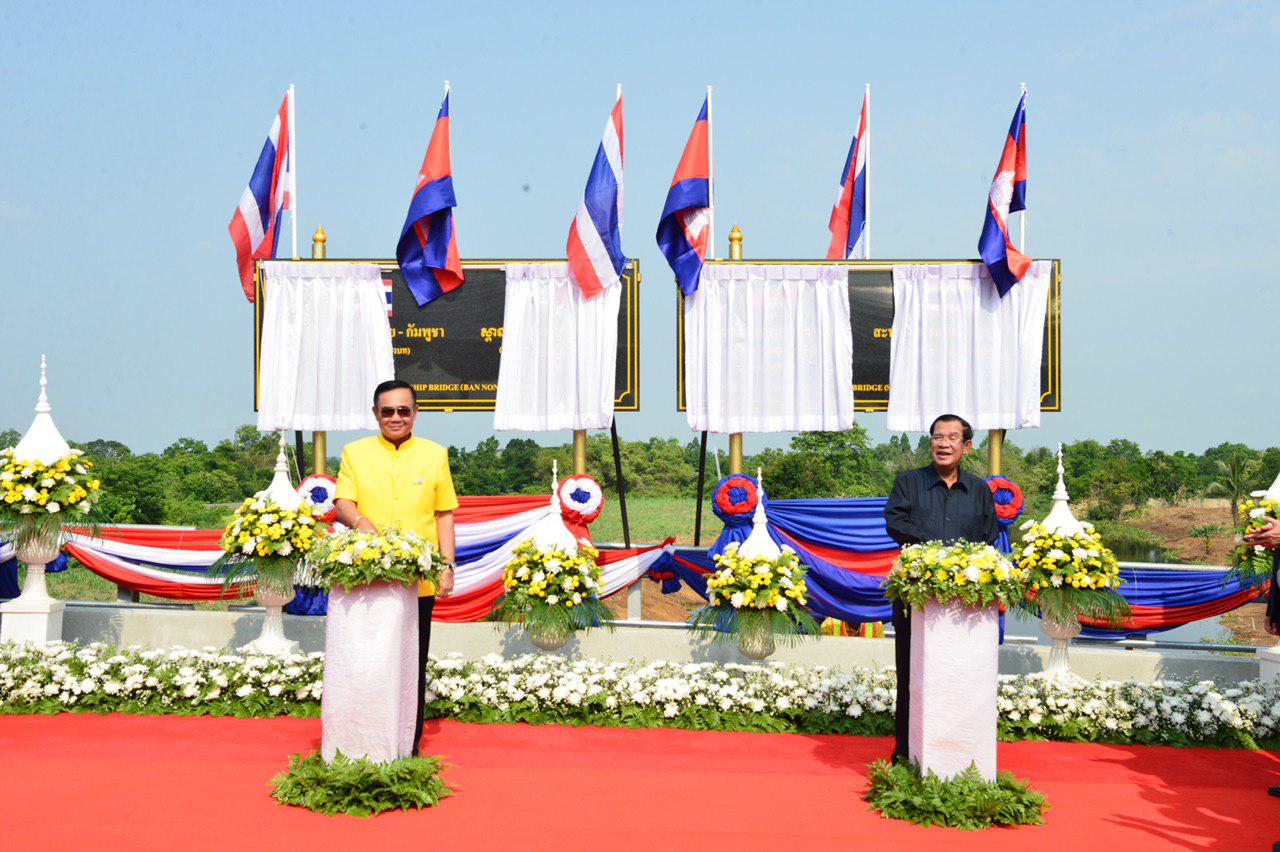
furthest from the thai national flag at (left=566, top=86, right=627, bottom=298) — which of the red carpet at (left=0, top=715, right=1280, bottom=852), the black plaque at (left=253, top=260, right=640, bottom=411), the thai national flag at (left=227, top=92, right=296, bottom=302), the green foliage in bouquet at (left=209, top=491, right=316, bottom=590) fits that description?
the red carpet at (left=0, top=715, right=1280, bottom=852)

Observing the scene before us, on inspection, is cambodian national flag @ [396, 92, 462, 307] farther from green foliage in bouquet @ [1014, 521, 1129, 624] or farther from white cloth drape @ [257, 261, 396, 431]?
green foliage in bouquet @ [1014, 521, 1129, 624]

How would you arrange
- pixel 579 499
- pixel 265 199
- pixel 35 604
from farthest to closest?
pixel 265 199, pixel 579 499, pixel 35 604

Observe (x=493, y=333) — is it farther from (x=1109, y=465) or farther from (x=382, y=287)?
(x=1109, y=465)

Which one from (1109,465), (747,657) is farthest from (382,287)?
(1109,465)

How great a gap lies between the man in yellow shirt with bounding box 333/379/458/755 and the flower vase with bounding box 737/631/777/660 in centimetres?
244

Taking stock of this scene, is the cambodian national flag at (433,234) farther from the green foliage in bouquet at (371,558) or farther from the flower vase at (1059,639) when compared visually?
the flower vase at (1059,639)

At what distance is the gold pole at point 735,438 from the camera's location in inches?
375

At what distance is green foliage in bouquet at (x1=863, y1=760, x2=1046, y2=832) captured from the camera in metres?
4.50

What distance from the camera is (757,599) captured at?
6.94m

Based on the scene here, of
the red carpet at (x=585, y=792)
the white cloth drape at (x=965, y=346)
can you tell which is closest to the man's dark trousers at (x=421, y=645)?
the red carpet at (x=585, y=792)

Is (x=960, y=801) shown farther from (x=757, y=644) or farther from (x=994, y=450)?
(x=994, y=450)

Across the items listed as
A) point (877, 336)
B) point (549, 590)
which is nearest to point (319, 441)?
point (549, 590)

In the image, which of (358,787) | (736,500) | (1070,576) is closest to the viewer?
(358,787)

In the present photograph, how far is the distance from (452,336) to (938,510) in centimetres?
564
